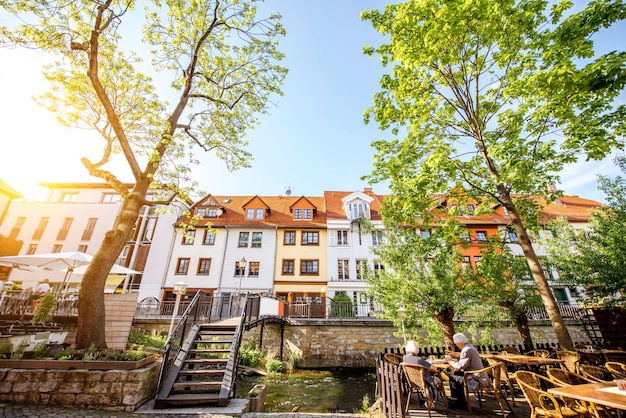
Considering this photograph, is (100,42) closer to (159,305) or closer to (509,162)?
(509,162)

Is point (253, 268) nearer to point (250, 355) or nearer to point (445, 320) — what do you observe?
point (250, 355)

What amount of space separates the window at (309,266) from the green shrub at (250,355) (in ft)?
27.8

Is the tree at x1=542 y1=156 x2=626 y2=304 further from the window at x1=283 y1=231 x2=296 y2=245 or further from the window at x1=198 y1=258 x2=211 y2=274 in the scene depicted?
the window at x1=198 y1=258 x2=211 y2=274

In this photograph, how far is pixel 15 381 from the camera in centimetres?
512

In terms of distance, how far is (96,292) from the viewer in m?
6.57

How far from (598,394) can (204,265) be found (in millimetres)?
24829

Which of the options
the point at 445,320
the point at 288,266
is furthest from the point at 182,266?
the point at 445,320

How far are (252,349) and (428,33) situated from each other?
17813 millimetres

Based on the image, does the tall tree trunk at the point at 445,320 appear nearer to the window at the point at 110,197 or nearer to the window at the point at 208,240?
the window at the point at 208,240

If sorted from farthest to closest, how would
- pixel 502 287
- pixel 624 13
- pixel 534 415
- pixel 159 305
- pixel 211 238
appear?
pixel 211 238 → pixel 159 305 → pixel 502 287 → pixel 624 13 → pixel 534 415

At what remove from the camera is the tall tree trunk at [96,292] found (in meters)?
6.30

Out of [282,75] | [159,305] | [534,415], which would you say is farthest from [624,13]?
[159,305]

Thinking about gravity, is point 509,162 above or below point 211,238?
below

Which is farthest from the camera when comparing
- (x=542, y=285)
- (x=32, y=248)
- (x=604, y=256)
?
(x=32, y=248)
